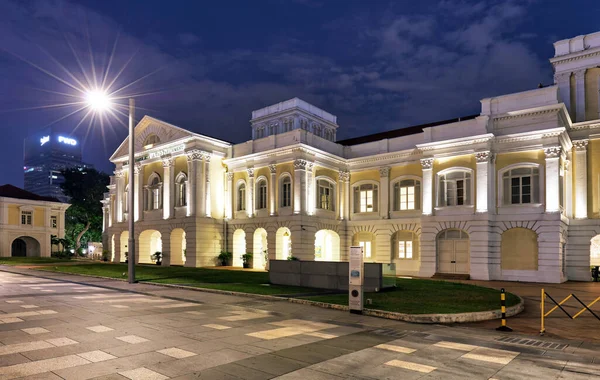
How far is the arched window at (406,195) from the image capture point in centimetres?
3581

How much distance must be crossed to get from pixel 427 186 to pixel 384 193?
4.89 metres

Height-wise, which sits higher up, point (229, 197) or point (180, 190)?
point (180, 190)

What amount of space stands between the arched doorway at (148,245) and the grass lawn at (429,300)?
103 ft

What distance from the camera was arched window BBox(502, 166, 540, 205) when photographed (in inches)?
1172

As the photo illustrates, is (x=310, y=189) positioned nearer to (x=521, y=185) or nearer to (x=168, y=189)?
(x=168, y=189)

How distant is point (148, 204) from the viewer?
4441 centimetres

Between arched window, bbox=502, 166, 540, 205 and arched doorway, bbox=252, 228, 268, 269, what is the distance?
19.2 m

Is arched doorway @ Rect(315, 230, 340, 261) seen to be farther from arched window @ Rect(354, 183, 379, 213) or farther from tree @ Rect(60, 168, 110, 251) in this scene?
tree @ Rect(60, 168, 110, 251)

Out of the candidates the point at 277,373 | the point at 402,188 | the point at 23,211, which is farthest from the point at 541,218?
the point at 23,211

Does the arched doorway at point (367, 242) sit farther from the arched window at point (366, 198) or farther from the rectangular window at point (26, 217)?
the rectangular window at point (26, 217)

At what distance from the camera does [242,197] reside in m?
40.7

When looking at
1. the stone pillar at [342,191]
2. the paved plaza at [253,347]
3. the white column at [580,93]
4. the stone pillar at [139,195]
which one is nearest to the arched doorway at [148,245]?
the stone pillar at [139,195]

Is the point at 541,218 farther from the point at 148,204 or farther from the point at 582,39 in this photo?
the point at 148,204

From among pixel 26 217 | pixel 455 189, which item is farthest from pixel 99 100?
pixel 26 217
